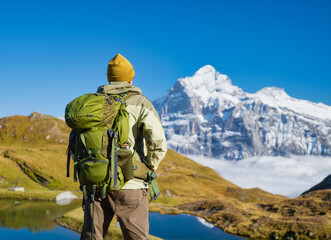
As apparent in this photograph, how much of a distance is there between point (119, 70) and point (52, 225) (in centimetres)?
2582

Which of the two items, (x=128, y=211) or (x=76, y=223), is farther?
(x=76, y=223)

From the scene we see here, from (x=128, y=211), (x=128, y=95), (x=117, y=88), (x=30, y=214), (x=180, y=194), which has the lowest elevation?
(x=180, y=194)

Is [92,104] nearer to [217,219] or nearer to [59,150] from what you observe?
[217,219]

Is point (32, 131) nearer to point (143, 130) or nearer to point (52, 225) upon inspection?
point (52, 225)

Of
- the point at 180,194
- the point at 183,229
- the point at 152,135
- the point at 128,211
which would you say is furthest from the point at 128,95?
the point at 180,194

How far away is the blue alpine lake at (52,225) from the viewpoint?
25.4 metres

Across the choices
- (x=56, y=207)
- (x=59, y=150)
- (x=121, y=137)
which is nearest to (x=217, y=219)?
(x=56, y=207)

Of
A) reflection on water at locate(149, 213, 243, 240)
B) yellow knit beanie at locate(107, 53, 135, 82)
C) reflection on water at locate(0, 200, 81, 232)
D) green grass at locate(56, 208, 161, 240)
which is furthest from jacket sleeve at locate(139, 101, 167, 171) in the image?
reflection on water at locate(149, 213, 243, 240)

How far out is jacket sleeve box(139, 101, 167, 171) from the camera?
600 centimetres

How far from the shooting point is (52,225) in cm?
2872

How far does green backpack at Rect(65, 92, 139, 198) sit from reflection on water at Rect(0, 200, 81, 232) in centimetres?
2360

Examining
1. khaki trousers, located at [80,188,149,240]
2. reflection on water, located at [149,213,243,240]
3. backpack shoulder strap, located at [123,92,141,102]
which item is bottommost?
reflection on water, located at [149,213,243,240]

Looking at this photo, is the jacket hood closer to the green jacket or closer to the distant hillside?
the green jacket

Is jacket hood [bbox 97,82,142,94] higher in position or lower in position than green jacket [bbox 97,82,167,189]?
higher
